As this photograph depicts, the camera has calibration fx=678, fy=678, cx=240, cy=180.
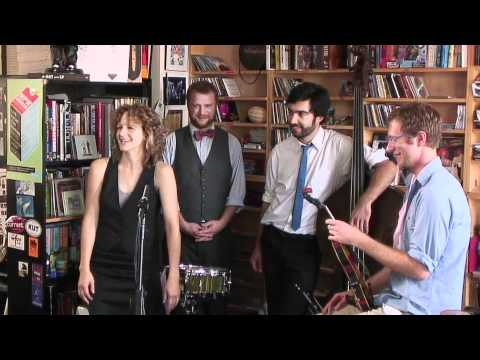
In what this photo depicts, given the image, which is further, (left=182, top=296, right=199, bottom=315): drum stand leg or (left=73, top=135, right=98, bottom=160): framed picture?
(left=73, top=135, right=98, bottom=160): framed picture

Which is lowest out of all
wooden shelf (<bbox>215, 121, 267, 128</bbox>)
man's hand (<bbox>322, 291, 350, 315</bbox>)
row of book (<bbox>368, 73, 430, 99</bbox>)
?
man's hand (<bbox>322, 291, 350, 315</bbox>)

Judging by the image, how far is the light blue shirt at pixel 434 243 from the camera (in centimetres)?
219

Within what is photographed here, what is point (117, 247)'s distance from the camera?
3.24m

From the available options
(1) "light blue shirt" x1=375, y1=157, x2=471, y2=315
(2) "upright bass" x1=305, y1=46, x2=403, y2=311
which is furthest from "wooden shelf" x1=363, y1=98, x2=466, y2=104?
(1) "light blue shirt" x1=375, y1=157, x2=471, y2=315

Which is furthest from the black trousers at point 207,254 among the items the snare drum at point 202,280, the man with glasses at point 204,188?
the snare drum at point 202,280

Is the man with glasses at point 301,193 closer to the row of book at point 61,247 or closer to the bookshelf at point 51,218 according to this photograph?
the bookshelf at point 51,218

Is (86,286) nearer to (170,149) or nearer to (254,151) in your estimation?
(170,149)

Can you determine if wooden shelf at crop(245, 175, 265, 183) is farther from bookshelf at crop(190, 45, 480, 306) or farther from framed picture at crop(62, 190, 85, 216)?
framed picture at crop(62, 190, 85, 216)

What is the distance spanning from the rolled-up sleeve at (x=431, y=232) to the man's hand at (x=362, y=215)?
843 mm

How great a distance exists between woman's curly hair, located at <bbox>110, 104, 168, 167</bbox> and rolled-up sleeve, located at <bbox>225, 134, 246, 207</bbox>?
2.17ft

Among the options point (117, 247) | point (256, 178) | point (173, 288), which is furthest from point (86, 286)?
point (256, 178)

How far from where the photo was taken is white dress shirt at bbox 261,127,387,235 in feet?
11.2
